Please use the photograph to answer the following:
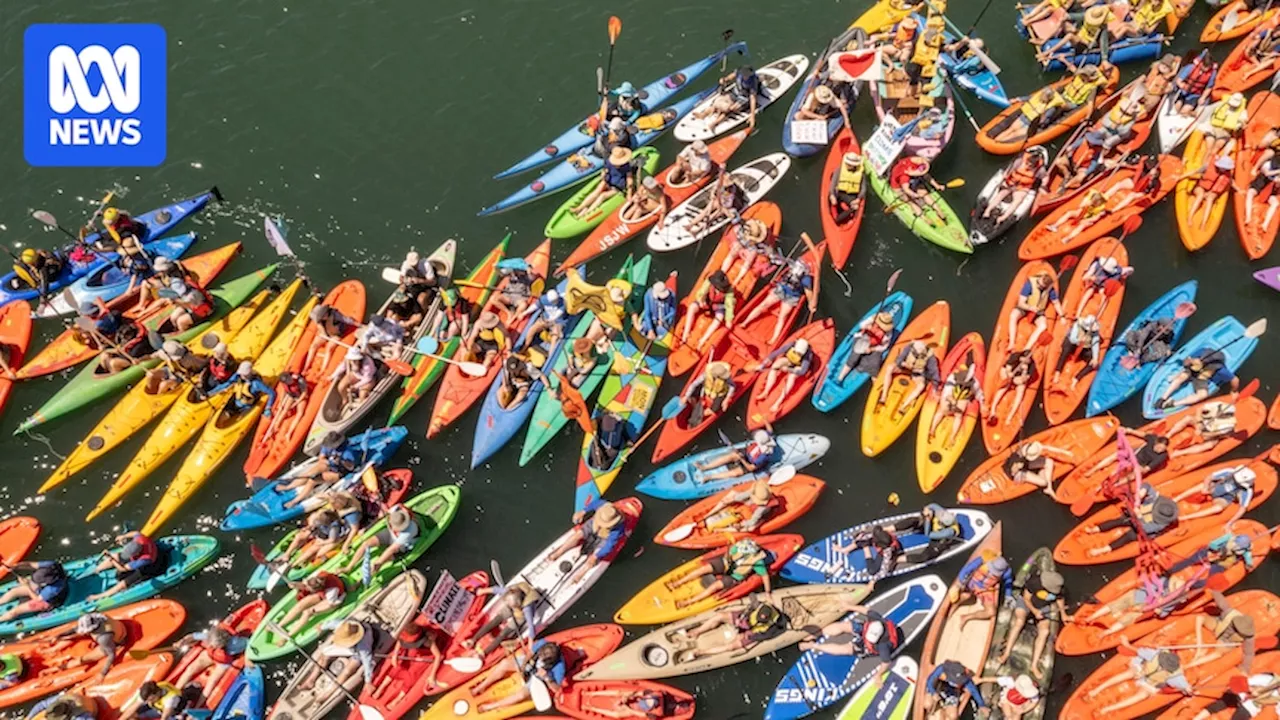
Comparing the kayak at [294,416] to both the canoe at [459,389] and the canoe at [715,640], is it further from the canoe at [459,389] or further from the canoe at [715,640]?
the canoe at [715,640]

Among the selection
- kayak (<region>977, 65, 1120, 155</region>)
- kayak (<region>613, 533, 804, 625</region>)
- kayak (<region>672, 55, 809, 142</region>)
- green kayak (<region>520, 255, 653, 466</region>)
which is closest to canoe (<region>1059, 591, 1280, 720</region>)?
kayak (<region>613, 533, 804, 625</region>)

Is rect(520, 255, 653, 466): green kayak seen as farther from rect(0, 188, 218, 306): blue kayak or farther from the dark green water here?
rect(0, 188, 218, 306): blue kayak

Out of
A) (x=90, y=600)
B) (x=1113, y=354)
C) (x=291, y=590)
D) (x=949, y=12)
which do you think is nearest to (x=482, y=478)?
(x=291, y=590)

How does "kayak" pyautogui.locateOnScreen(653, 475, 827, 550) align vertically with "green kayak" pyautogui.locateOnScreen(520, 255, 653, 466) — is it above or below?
below

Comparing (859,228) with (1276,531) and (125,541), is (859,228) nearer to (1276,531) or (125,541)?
(1276,531)

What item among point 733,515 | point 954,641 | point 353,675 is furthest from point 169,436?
point 954,641

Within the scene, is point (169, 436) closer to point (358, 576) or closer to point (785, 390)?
point (358, 576)
